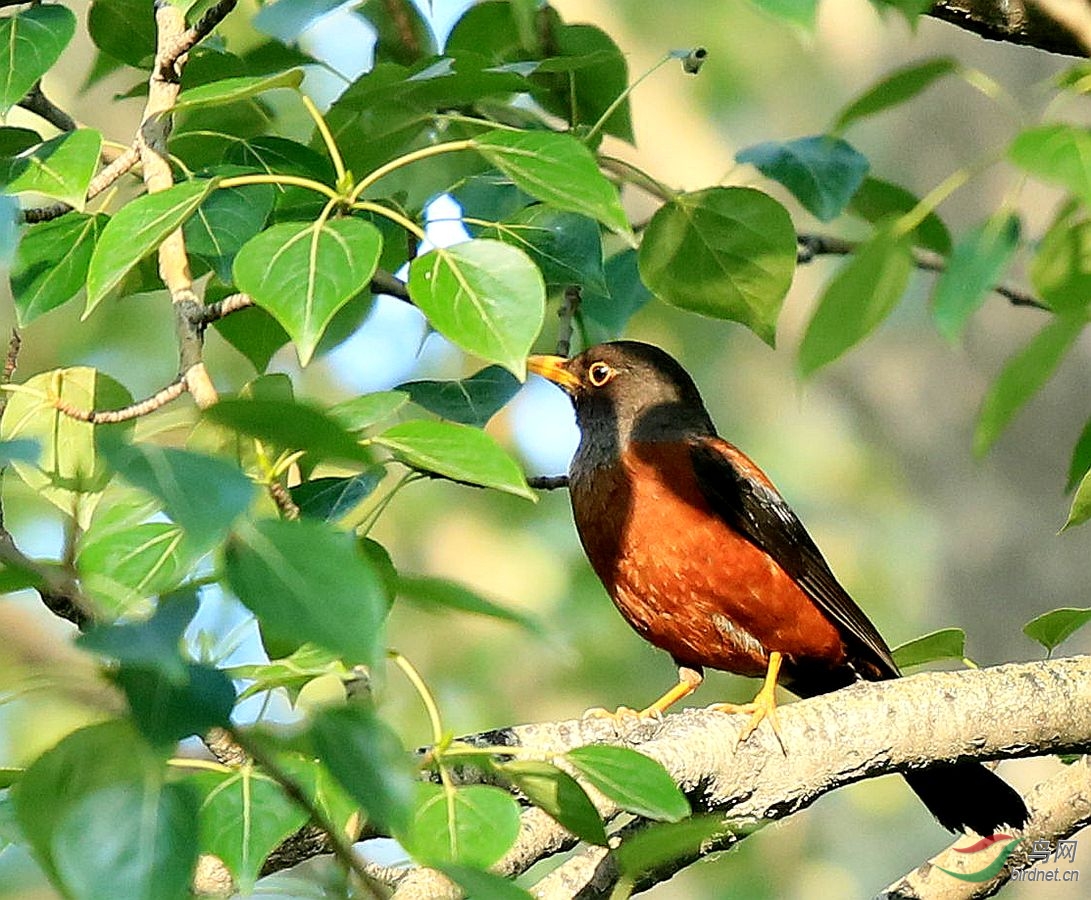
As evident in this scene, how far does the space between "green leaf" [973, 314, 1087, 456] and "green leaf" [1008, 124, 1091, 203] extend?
5.9 inches

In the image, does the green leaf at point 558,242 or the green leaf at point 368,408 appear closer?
the green leaf at point 368,408

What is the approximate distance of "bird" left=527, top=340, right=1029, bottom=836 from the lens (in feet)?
14.8

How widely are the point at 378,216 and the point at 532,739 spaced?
3.48 ft

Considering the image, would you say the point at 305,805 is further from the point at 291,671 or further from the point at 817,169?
the point at 817,169

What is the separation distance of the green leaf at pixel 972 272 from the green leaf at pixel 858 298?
6cm

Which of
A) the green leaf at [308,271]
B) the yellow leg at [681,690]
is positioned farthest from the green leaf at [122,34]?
the yellow leg at [681,690]

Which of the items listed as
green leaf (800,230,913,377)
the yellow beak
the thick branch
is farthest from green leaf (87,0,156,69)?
the yellow beak

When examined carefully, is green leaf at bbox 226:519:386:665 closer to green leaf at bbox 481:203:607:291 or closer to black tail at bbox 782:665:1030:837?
green leaf at bbox 481:203:607:291

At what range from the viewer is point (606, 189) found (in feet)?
6.67

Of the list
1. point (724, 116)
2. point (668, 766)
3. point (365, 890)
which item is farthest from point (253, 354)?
point (724, 116)

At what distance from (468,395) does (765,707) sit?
0.98 metres

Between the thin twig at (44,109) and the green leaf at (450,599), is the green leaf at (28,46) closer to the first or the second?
the thin twig at (44,109)

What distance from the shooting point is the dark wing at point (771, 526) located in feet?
15.1

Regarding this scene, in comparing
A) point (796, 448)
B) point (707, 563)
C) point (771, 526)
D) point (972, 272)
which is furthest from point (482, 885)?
point (796, 448)
